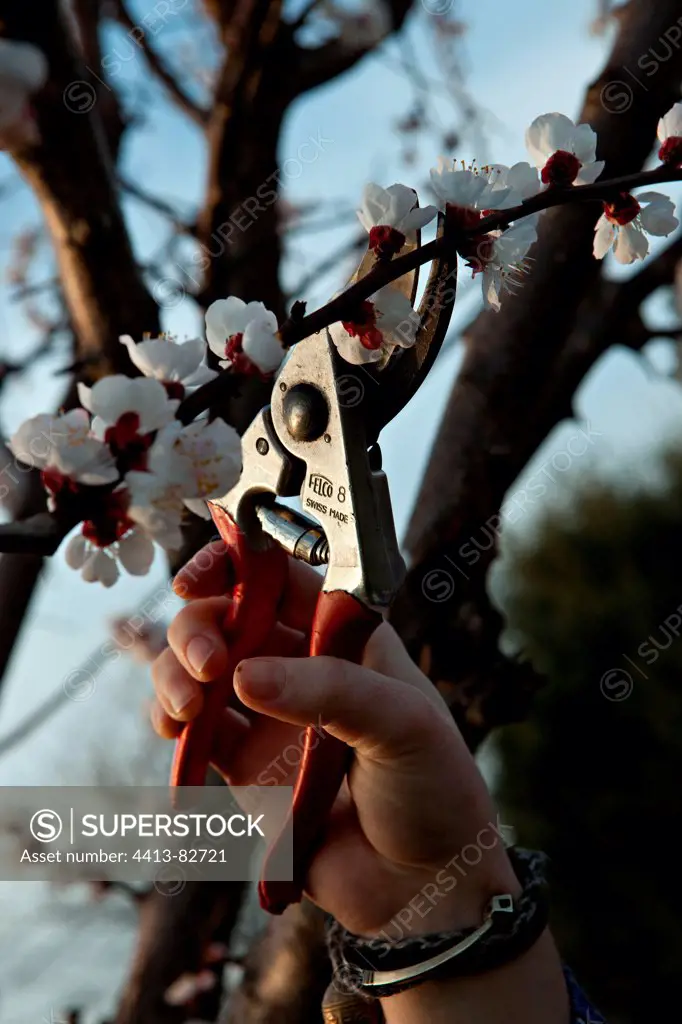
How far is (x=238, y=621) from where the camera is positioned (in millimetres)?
1017

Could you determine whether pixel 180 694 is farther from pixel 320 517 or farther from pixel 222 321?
pixel 222 321

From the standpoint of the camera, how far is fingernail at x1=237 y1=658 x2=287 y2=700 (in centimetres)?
76

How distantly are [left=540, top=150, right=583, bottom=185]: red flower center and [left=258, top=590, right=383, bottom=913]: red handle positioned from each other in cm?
41

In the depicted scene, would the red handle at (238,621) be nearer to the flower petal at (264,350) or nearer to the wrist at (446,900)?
the wrist at (446,900)

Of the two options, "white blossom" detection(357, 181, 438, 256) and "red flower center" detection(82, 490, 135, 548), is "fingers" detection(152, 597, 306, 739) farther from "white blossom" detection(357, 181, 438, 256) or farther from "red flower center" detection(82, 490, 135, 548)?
"white blossom" detection(357, 181, 438, 256)

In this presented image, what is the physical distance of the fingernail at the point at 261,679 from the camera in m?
0.76

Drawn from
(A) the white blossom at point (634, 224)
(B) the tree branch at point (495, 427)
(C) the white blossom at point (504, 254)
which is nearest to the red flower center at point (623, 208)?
(A) the white blossom at point (634, 224)

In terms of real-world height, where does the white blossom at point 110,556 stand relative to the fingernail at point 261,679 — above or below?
above

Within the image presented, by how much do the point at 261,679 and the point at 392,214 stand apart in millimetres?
395

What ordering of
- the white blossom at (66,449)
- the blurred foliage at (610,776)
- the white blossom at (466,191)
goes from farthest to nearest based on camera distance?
→ the blurred foliage at (610,776) < the white blossom at (466,191) < the white blossom at (66,449)

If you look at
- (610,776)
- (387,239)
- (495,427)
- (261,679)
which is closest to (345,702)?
(261,679)

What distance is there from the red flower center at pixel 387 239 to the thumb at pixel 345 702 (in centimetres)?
36

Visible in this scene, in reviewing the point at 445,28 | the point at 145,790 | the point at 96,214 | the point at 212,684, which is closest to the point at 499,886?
the point at 212,684

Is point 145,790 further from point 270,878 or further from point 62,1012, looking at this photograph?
point 270,878
